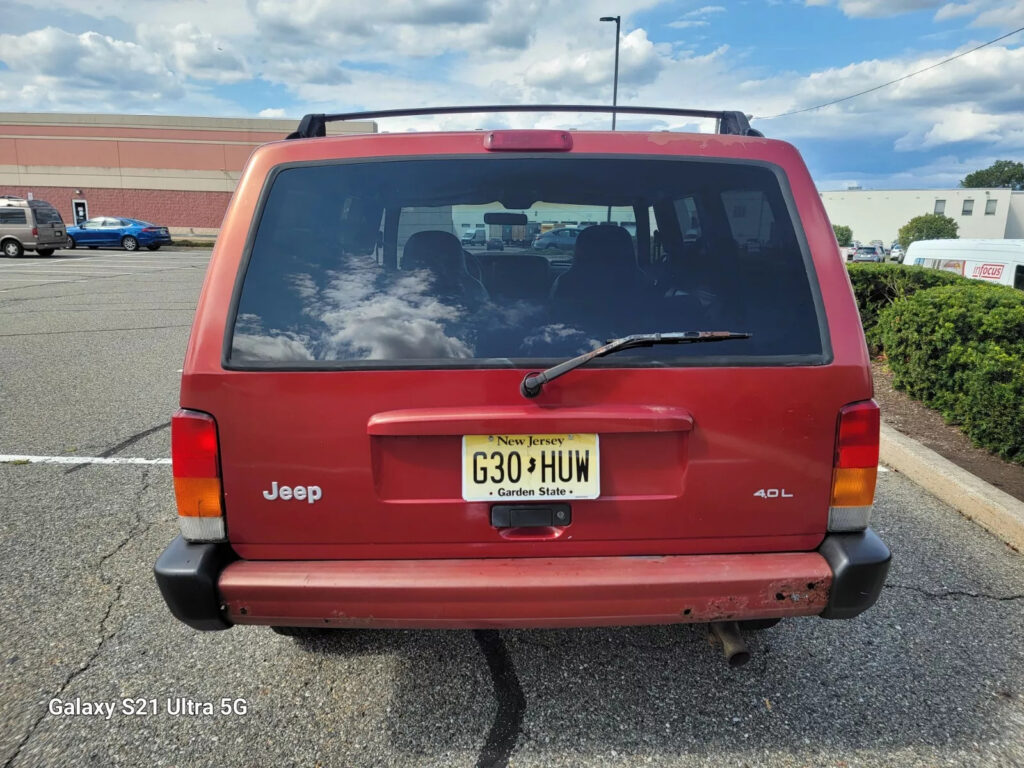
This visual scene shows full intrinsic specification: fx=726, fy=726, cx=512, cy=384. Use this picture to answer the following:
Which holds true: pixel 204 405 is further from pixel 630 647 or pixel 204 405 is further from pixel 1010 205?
pixel 1010 205

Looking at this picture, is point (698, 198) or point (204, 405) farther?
point (698, 198)

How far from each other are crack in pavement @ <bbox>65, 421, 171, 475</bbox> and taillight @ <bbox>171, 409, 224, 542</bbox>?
10.5ft

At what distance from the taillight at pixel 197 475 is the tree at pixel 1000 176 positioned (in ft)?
450

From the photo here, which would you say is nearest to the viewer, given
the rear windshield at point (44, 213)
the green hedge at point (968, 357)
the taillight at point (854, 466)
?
the taillight at point (854, 466)

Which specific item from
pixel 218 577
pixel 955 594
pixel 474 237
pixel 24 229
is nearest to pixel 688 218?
pixel 474 237

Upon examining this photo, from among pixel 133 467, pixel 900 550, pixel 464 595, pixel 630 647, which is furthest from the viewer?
pixel 133 467

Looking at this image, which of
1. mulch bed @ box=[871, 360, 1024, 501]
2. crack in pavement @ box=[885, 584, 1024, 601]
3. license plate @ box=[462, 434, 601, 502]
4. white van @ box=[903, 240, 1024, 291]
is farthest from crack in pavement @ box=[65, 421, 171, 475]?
white van @ box=[903, 240, 1024, 291]

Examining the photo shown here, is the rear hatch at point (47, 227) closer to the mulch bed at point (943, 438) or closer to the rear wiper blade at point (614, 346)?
the mulch bed at point (943, 438)

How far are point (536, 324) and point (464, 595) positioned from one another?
0.80m

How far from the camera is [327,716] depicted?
2.44 meters

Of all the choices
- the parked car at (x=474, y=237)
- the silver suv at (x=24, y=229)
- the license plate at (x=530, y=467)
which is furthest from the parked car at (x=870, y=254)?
the license plate at (x=530, y=467)

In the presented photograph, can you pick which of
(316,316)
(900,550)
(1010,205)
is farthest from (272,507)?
(1010,205)

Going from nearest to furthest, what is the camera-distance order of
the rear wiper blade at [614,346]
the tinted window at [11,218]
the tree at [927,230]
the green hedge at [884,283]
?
1. the rear wiper blade at [614,346]
2. the green hedge at [884,283]
3. the tinted window at [11,218]
4. the tree at [927,230]

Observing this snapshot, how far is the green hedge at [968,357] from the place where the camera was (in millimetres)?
4812
